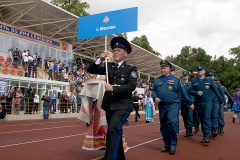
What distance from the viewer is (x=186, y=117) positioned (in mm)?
10461

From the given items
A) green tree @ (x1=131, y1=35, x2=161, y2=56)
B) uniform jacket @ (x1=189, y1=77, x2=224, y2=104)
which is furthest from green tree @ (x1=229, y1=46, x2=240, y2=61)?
uniform jacket @ (x1=189, y1=77, x2=224, y2=104)

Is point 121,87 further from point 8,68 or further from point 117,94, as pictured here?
point 8,68

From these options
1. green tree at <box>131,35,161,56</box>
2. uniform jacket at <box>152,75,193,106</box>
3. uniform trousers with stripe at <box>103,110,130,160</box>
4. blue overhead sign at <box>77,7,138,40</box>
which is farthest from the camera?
green tree at <box>131,35,161,56</box>

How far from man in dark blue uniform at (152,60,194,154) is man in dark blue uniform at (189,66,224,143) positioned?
1.46m

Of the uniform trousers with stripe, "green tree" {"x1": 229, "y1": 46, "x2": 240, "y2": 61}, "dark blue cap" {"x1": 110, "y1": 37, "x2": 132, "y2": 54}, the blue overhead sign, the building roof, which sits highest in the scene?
"green tree" {"x1": 229, "y1": 46, "x2": 240, "y2": 61}

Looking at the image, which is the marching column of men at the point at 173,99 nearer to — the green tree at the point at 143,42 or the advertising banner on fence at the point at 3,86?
the advertising banner on fence at the point at 3,86

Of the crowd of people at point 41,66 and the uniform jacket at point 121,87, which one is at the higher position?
the crowd of people at point 41,66

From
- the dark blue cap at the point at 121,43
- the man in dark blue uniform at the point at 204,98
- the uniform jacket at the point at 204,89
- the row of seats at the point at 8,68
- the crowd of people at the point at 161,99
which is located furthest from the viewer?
the row of seats at the point at 8,68

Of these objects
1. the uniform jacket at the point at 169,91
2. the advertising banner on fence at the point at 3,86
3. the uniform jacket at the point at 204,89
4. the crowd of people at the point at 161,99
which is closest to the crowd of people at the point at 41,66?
the advertising banner on fence at the point at 3,86

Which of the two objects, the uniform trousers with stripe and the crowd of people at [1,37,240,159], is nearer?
the uniform trousers with stripe

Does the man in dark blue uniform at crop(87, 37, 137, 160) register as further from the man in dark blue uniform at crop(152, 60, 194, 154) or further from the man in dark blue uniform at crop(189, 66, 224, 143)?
the man in dark blue uniform at crop(189, 66, 224, 143)

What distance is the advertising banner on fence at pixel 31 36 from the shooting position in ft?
85.7

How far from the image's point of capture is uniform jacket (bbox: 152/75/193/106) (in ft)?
23.4

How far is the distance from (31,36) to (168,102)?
2412 cm
